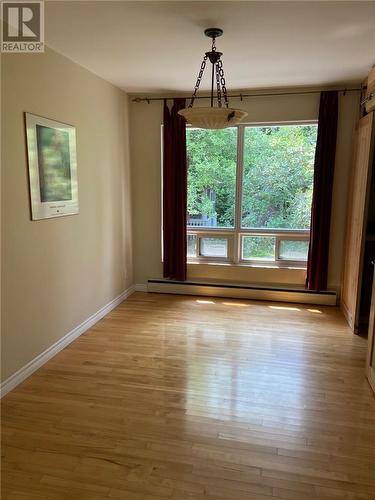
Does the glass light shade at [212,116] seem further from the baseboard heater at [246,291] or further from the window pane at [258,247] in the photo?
the baseboard heater at [246,291]

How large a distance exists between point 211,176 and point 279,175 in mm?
889

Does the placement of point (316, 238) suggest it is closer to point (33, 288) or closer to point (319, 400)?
point (319, 400)


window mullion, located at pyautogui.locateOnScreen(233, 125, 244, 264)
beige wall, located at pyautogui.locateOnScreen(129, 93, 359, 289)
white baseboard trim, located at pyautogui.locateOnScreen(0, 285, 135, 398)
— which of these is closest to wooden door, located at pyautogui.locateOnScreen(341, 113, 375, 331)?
beige wall, located at pyautogui.locateOnScreen(129, 93, 359, 289)

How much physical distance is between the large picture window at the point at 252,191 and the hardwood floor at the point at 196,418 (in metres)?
1.36

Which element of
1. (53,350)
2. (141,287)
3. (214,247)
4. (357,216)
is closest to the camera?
(53,350)

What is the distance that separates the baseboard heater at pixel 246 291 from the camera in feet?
15.2

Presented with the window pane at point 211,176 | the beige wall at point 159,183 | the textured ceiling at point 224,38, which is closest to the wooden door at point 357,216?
the beige wall at point 159,183

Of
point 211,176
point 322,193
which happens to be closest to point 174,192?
point 211,176

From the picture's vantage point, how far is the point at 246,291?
4844mm

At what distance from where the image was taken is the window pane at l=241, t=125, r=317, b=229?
4.54 m

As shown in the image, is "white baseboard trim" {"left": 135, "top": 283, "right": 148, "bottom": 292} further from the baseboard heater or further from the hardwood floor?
the hardwood floor

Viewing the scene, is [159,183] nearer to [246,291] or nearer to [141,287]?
[141,287]

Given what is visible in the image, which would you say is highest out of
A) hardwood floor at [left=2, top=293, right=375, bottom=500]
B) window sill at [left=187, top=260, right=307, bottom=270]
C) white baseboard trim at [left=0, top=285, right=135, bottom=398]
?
window sill at [left=187, top=260, right=307, bottom=270]

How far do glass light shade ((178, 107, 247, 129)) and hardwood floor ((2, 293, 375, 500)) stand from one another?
1962 millimetres
